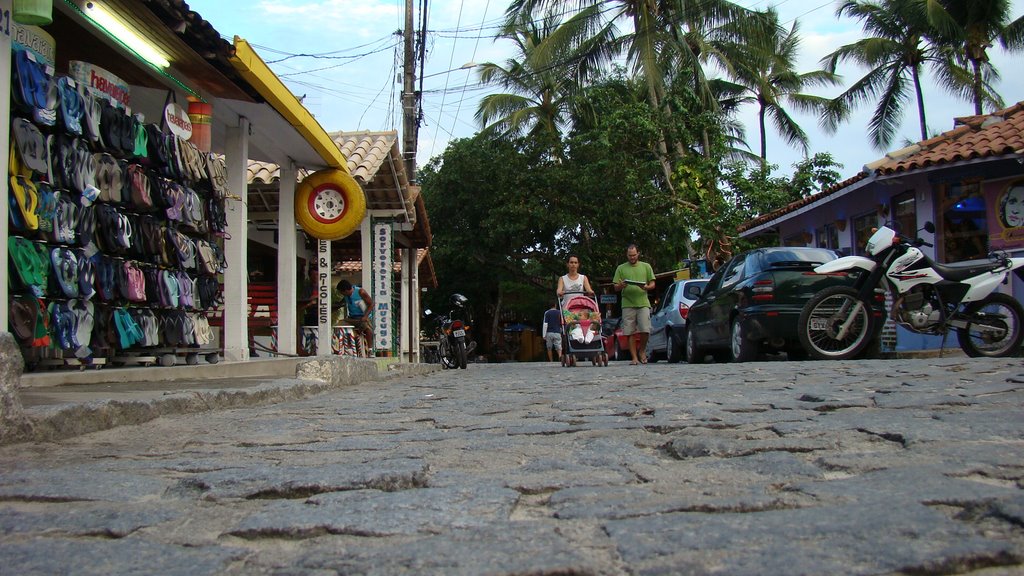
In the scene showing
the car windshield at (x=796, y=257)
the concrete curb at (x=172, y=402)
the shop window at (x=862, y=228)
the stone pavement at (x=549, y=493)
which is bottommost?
the stone pavement at (x=549, y=493)

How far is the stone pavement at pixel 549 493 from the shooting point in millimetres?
2020

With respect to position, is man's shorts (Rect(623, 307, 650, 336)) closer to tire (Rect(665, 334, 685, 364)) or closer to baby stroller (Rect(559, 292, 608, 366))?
baby stroller (Rect(559, 292, 608, 366))

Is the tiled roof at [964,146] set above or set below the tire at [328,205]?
above

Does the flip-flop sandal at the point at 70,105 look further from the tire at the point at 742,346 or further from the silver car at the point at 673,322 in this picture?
the silver car at the point at 673,322

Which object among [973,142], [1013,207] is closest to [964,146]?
[973,142]

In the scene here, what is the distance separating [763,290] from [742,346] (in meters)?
0.86

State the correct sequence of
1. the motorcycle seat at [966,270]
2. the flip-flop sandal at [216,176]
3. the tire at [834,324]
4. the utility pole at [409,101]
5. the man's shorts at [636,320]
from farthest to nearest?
the utility pole at [409,101], the man's shorts at [636,320], the tire at [834,324], the motorcycle seat at [966,270], the flip-flop sandal at [216,176]

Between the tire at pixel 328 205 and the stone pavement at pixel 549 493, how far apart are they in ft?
22.1

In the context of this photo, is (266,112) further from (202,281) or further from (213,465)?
(213,465)

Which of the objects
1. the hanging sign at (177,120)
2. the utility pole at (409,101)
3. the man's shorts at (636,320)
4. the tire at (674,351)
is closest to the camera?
the hanging sign at (177,120)

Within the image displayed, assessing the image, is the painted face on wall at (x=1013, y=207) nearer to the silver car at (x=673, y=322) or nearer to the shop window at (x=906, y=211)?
the shop window at (x=906, y=211)

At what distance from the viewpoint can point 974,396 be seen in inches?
195

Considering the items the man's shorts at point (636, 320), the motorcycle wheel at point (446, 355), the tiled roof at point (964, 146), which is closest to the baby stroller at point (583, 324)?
the man's shorts at point (636, 320)

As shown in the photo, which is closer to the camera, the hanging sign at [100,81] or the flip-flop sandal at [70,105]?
the flip-flop sandal at [70,105]
